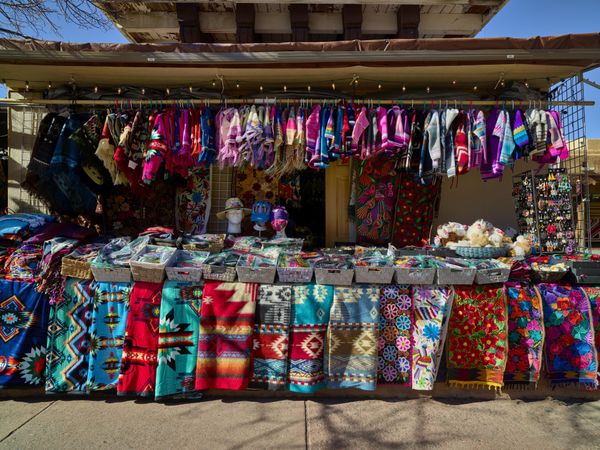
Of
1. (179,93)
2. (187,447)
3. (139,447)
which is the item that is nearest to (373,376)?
(187,447)

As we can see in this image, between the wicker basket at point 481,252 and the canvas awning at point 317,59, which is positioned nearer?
the canvas awning at point 317,59

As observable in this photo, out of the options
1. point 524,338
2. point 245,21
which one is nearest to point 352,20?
point 245,21

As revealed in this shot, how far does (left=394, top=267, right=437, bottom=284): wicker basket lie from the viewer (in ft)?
9.72

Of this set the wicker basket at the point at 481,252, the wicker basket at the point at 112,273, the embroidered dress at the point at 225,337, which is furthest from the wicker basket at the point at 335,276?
the wicker basket at the point at 112,273

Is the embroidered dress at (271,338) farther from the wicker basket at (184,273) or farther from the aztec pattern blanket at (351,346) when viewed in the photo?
the wicker basket at (184,273)

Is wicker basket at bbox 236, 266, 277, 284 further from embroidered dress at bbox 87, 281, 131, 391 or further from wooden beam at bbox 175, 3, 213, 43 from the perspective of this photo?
wooden beam at bbox 175, 3, 213, 43

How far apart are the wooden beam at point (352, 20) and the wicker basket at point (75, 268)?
447cm

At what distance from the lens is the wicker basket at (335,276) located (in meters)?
2.95

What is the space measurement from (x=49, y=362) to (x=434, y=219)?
4.03 metres

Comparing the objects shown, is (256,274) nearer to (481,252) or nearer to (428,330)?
(428,330)

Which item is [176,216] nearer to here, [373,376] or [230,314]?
[230,314]

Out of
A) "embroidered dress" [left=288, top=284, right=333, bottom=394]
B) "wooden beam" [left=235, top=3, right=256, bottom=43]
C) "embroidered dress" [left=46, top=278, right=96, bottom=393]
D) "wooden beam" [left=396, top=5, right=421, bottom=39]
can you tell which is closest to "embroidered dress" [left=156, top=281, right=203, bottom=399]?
"embroidered dress" [left=46, top=278, right=96, bottom=393]

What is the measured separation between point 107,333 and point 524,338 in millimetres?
3366

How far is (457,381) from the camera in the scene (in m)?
2.97
